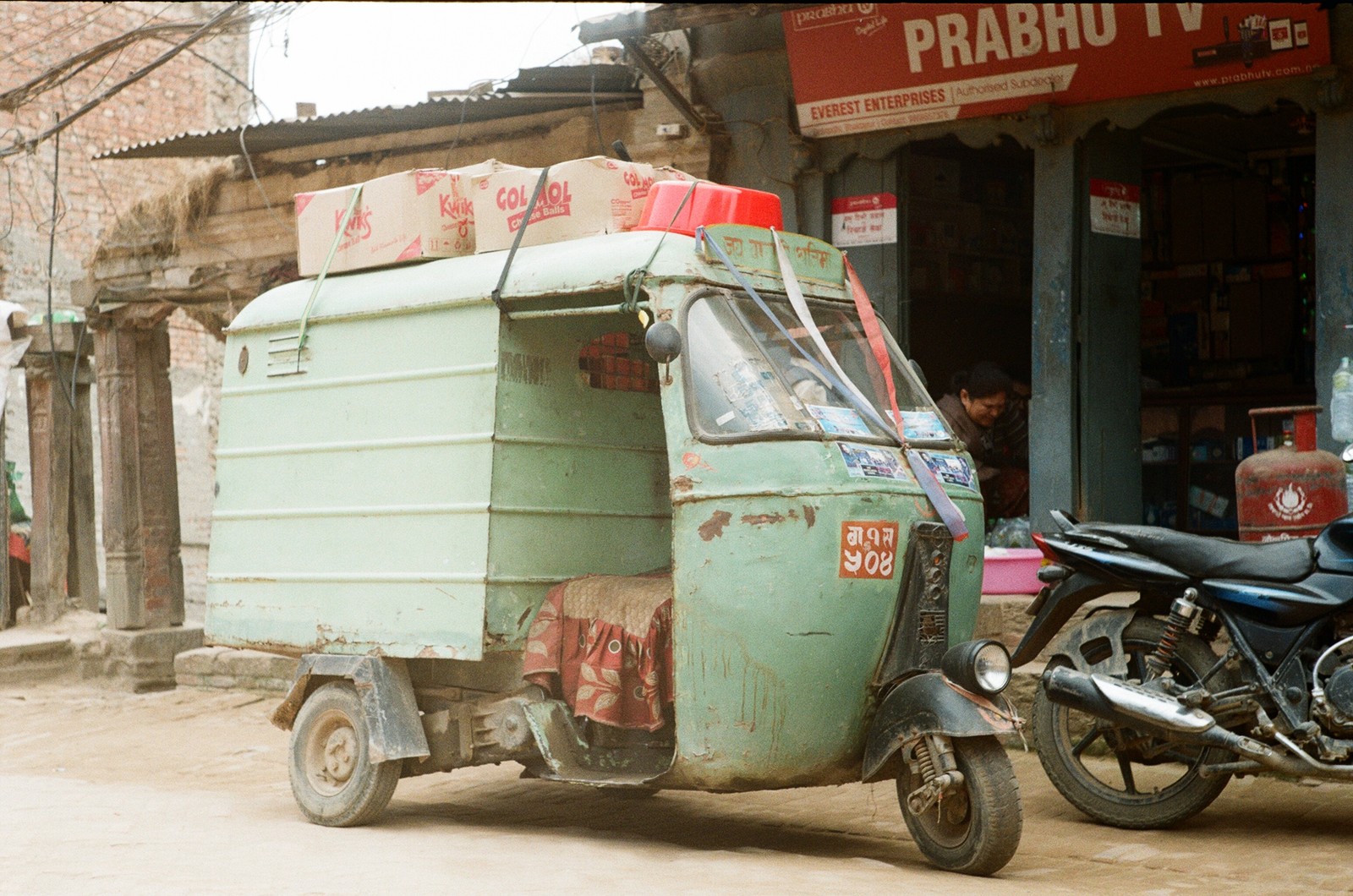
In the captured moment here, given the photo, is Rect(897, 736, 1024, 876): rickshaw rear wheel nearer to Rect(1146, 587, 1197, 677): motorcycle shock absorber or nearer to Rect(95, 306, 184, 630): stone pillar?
Rect(1146, 587, 1197, 677): motorcycle shock absorber

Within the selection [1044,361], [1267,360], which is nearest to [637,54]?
[1044,361]

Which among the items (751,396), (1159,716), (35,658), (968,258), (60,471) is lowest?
(35,658)

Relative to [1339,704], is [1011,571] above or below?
above

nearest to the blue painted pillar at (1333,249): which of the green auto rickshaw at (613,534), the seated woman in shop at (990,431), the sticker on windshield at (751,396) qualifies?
the seated woman in shop at (990,431)

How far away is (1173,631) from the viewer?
529cm

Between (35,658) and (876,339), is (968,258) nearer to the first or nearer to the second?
(876,339)

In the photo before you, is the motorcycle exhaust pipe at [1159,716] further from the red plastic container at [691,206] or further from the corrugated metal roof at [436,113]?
the corrugated metal roof at [436,113]

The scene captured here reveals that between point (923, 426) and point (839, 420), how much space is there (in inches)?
19.6

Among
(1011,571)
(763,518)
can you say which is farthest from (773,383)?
(1011,571)

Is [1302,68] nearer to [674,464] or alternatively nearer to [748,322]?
[748,322]

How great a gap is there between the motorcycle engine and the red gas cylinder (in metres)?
1.14

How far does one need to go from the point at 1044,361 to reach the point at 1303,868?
10.8 ft

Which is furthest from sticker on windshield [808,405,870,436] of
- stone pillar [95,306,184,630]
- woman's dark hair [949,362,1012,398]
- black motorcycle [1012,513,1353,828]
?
stone pillar [95,306,184,630]

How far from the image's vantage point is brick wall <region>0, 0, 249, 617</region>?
1645cm
